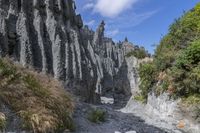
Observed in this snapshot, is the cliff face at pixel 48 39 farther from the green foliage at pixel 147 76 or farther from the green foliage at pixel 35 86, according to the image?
the green foliage at pixel 35 86

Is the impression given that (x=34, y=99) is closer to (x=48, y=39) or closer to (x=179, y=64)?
(x=179, y=64)

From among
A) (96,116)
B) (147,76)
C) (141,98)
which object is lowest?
(96,116)

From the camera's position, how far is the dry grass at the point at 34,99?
9.53m

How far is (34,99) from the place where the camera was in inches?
392

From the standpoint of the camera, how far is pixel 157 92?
17.9 metres

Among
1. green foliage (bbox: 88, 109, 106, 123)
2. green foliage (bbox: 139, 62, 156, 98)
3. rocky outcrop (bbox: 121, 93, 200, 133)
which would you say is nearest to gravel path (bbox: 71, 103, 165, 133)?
green foliage (bbox: 88, 109, 106, 123)

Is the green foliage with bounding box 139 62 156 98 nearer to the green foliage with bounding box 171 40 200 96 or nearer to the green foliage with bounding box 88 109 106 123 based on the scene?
the green foliage with bounding box 171 40 200 96

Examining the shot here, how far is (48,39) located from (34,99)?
21085mm

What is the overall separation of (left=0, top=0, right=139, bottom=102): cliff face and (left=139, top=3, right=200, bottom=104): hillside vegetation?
7.87 m

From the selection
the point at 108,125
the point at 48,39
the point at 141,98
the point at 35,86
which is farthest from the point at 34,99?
the point at 48,39

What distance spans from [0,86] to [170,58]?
1022cm

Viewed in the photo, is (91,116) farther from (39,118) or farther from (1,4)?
(1,4)

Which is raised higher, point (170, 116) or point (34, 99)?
point (34, 99)

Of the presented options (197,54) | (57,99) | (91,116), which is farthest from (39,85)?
(197,54)
